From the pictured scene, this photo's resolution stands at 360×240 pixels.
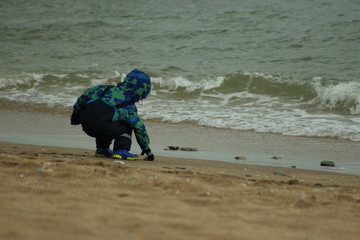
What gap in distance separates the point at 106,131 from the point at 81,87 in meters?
7.15

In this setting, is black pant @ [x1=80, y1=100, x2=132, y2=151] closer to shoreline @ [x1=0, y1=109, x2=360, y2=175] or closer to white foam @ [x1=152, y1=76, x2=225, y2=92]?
shoreline @ [x1=0, y1=109, x2=360, y2=175]

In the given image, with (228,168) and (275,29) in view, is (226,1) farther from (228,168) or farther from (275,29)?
(228,168)

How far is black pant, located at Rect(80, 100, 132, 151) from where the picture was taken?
5.57m

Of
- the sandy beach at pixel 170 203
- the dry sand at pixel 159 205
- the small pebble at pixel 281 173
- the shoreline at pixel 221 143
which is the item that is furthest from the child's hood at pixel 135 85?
the small pebble at pixel 281 173

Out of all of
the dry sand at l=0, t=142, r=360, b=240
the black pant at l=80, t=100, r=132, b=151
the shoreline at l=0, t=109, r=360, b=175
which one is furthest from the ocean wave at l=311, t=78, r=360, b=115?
the dry sand at l=0, t=142, r=360, b=240

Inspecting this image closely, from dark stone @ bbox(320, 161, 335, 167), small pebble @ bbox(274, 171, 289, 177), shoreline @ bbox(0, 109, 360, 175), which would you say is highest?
shoreline @ bbox(0, 109, 360, 175)

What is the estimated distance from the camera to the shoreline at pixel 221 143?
6.38m

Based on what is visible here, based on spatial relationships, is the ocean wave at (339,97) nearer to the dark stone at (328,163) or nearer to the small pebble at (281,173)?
the dark stone at (328,163)

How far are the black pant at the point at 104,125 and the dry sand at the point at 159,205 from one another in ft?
3.10

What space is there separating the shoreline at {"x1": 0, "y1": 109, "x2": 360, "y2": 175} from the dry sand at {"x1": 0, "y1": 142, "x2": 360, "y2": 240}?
67.2 inches

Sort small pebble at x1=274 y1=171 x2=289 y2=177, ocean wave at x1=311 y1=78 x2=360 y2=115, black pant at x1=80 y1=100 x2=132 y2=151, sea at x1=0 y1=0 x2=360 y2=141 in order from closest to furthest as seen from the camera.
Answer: small pebble at x1=274 y1=171 x2=289 y2=177 < black pant at x1=80 y1=100 x2=132 y2=151 < sea at x1=0 y1=0 x2=360 y2=141 < ocean wave at x1=311 y1=78 x2=360 y2=115

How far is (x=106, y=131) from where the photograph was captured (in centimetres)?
563

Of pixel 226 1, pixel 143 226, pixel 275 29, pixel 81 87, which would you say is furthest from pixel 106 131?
pixel 226 1

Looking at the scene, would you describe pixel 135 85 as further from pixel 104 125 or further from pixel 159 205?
pixel 159 205
